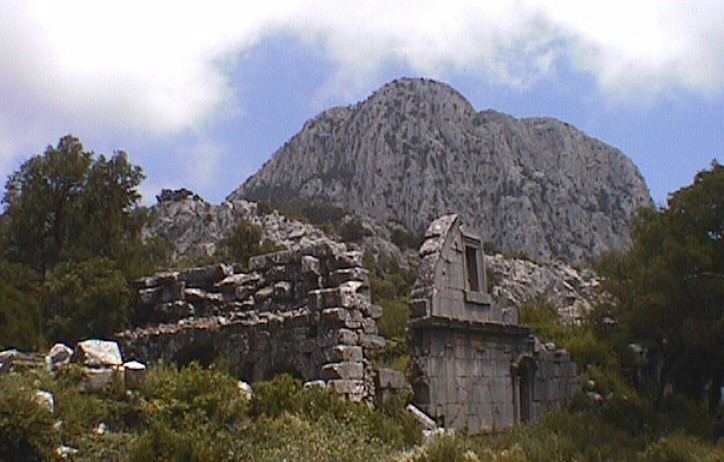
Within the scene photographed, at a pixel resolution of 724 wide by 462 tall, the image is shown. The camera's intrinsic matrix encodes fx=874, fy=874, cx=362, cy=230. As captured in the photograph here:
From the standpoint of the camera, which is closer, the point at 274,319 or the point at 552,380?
the point at 274,319

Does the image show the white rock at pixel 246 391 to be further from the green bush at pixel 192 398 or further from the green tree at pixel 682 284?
the green tree at pixel 682 284

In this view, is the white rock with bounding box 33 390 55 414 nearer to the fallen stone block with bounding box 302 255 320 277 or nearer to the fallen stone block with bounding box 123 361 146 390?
the fallen stone block with bounding box 123 361 146 390

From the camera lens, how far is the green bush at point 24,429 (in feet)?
33.4

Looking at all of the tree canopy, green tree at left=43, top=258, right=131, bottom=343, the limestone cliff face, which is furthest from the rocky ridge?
green tree at left=43, top=258, right=131, bottom=343

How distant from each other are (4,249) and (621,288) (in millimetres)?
18925

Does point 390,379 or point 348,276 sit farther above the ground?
point 348,276

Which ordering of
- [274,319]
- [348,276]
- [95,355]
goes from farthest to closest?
[348,276]
[274,319]
[95,355]

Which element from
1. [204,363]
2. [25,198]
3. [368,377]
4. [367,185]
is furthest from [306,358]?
[367,185]

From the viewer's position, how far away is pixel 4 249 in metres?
27.9

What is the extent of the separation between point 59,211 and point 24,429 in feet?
60.6

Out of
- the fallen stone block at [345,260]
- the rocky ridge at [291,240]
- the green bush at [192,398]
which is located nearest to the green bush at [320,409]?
the green bush at [192,398]

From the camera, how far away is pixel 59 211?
27.6m

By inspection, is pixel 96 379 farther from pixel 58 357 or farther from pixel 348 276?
pixel 348 276

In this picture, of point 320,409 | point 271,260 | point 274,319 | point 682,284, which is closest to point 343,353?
point 274,319
